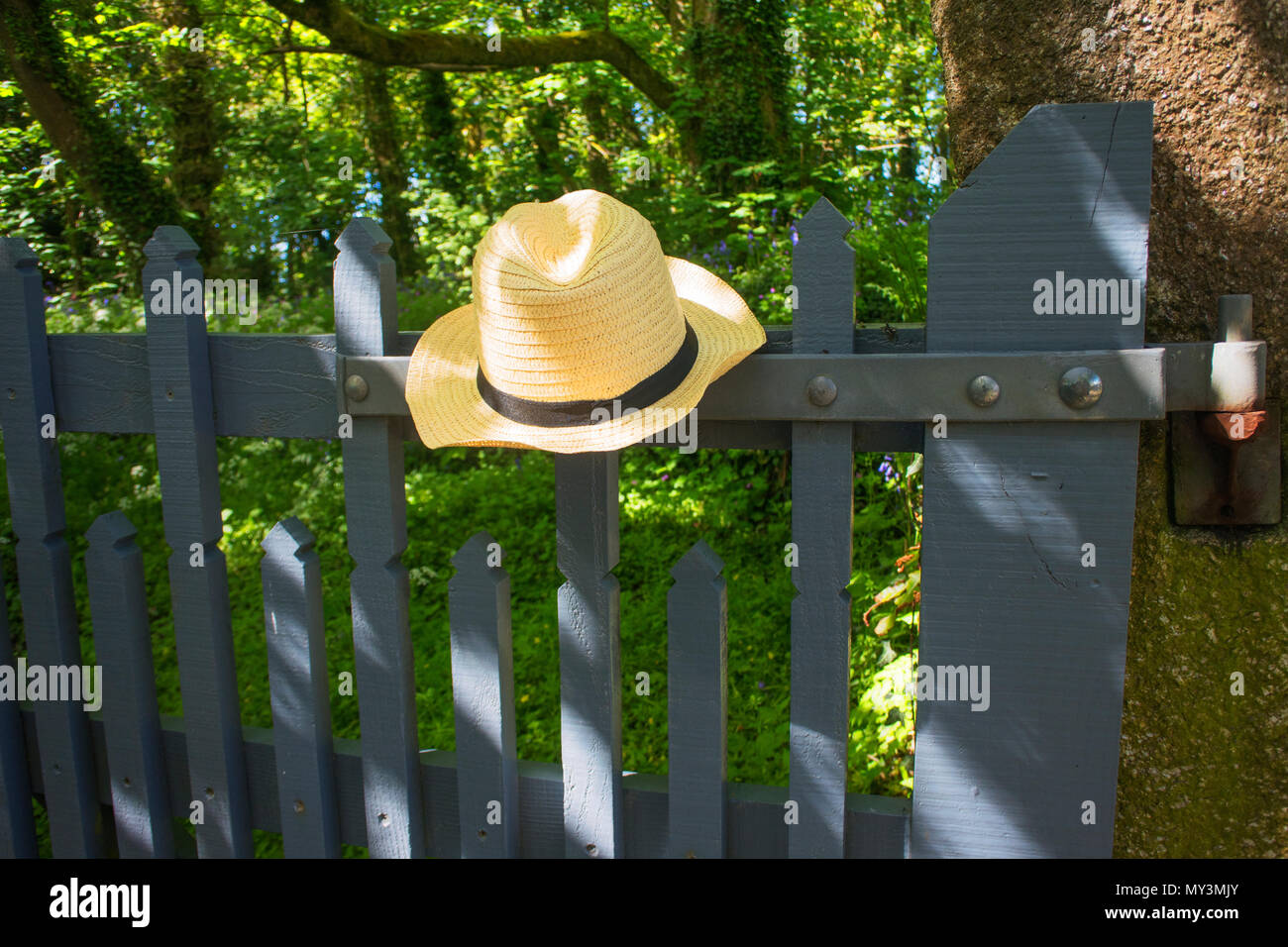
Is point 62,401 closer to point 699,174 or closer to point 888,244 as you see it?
point 888,244

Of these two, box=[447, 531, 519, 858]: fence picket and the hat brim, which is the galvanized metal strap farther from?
box=[447, 531, 519, 858]: fence picket

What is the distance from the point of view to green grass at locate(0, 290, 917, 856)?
12.4 ft

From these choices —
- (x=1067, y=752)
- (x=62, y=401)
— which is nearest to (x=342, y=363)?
(x=62, y=401)

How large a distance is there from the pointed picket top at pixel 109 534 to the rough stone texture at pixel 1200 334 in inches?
83.0

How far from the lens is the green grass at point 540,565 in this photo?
377 cm

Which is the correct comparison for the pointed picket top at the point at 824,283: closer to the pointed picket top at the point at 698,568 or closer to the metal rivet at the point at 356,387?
the pointed picket top at the point at 698,568

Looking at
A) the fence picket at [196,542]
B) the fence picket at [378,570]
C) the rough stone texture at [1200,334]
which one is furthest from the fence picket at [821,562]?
the fence picket at [196,542]

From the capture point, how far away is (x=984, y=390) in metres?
1.53

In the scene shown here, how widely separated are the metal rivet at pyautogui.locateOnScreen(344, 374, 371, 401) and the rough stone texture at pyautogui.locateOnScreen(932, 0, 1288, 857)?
4.60 feet

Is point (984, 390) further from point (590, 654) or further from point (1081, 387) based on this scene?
point (590, 654)
